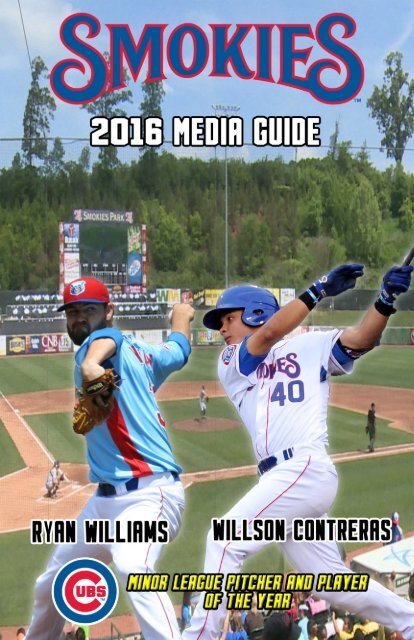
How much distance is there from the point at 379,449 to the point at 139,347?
11.0 m

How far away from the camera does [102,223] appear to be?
12477 mm

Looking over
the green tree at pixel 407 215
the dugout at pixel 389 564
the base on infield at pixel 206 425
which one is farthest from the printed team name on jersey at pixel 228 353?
the green tree at pixel 407 215

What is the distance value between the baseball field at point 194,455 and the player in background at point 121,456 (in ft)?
16.9

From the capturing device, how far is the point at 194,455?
1180 cm

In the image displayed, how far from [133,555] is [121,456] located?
300 mm

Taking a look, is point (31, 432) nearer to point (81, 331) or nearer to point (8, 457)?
point (8, 457)

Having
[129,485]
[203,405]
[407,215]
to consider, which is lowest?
[203,405]

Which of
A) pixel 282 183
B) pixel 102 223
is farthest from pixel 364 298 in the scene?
pixel 102 223

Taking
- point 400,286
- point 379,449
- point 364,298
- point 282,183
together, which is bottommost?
point 379,449

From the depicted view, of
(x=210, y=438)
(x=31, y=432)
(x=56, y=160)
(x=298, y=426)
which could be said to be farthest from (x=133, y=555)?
(x=31, y=432)

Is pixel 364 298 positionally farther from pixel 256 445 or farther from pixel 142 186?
pixel 256 445

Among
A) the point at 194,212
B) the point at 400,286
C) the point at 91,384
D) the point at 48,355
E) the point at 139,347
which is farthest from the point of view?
the point at 48,355

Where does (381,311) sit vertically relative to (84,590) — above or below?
above

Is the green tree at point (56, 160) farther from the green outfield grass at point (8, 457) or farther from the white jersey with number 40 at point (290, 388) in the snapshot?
the white jersey with number 40 at point (290, 388)
